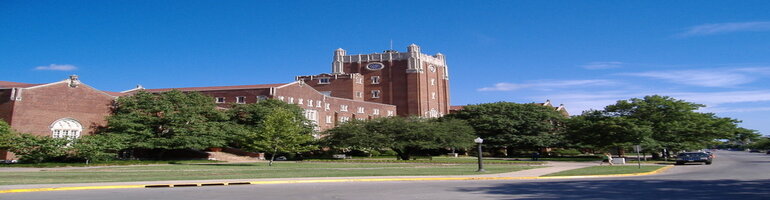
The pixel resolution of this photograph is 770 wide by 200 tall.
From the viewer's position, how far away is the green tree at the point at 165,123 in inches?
1892

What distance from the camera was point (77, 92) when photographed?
4909 centimetres

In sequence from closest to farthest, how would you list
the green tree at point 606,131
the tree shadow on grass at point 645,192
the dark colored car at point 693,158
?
1. the tree shadow on grass at point 645,192
2. the dark colored car at point 693,158
3. the green tree at point 606,131

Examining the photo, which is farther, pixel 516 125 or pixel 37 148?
pixel 516 125

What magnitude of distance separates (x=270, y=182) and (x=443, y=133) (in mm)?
39850

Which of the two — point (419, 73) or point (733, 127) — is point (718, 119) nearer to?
point (733, 127)

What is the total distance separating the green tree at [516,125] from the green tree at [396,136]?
11.4 meters

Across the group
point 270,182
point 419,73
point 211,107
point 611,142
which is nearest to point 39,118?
point 211,107

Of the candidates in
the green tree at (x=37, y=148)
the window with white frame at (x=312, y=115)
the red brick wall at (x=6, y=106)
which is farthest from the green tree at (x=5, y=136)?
the window with white frame at (x=312, y=115)

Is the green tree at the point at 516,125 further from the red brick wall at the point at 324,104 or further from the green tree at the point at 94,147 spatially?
the green tree at the point at 94,147

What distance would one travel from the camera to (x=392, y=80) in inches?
4075

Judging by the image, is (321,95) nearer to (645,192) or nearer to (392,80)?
(392,80)

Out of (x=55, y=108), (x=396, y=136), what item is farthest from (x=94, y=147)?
(x=396, y=136)

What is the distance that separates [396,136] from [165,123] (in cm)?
2403

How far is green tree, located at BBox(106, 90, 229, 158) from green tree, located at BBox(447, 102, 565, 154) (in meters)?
36.0
